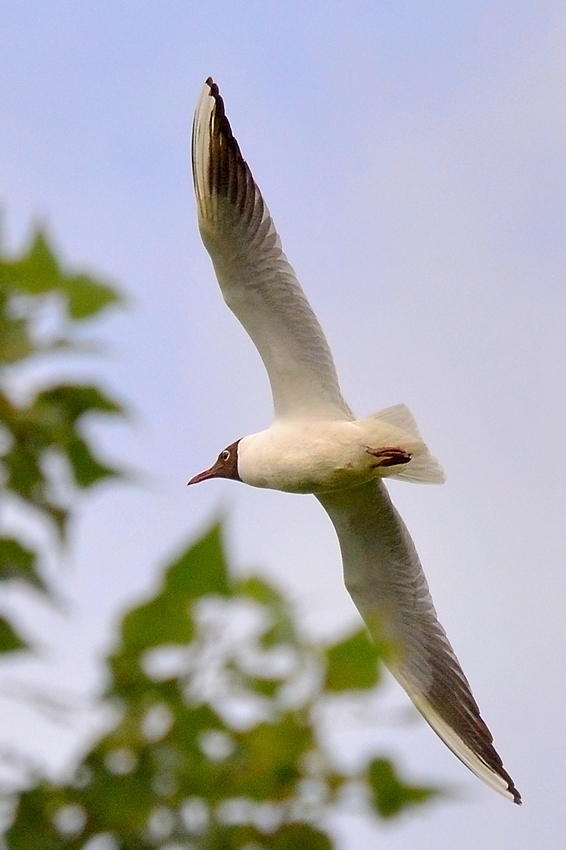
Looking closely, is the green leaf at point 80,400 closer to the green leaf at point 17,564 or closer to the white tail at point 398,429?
the green leaf at point 17,564

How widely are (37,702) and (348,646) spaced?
223 millimetres

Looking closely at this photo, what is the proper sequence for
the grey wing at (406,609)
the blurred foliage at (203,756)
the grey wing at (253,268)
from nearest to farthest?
the blurred foliage at (203,756), the grey wing at (253,268), the grey wing at (406,609)

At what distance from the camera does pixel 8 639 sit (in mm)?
840

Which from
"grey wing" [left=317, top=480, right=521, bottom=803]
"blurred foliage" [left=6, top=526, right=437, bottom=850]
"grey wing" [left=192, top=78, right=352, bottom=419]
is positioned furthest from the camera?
"grey wing" [left=317, top=480, right=521, bottom=803]

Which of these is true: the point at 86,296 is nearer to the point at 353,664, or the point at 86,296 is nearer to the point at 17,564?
the point at 17,564

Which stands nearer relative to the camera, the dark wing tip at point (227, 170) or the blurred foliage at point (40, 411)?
the blurred foliage at point (40, 411)

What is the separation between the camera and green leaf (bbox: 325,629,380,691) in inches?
34.0

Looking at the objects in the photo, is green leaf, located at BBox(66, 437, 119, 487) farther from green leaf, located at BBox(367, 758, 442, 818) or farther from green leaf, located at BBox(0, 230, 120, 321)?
green leaf, located at BBox(367, 758, 442, 818)

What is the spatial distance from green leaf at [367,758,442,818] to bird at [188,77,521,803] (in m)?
4.97

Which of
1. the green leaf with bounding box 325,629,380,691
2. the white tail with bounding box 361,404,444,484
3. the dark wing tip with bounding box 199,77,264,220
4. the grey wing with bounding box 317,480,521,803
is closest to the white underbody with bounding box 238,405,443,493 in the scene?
the white tail with bounding box 361,404,444,484

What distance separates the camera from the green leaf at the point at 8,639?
2.73ft

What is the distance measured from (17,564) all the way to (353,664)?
241 mm

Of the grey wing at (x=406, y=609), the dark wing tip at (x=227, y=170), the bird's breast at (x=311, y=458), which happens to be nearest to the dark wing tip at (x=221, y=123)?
the dark wing tip at (x=227, y=170)

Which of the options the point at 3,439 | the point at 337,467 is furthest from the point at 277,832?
the point at 337,467
